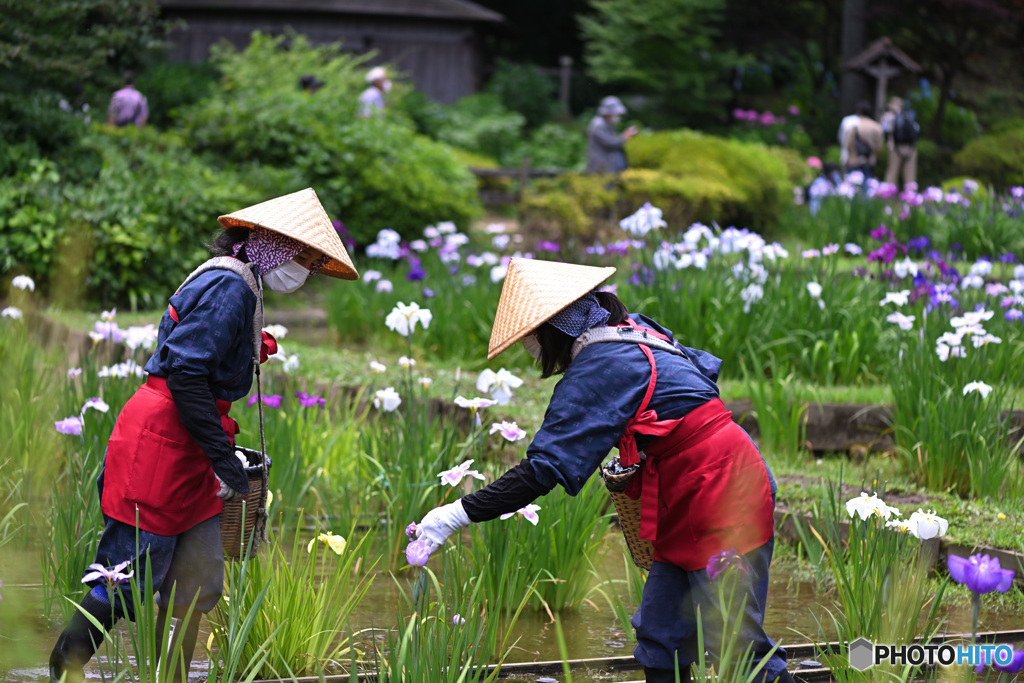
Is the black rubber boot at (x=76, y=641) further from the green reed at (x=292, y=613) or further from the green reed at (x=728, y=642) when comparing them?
the green reed at (x=728, y=642)

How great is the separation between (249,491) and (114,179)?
6.53m

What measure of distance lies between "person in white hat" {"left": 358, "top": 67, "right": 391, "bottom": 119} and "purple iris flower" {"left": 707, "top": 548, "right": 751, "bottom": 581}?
9.53 meters

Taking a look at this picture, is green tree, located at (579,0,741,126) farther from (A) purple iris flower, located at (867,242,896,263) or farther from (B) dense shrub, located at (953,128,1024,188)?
(A) purple iris flower, located at (867,242,896,263)

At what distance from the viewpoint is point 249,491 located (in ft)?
8.86

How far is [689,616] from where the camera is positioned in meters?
2.49

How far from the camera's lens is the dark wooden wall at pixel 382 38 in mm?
21328

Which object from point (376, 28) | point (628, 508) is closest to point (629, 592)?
point (628, 508)

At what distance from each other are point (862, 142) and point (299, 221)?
11.9 m

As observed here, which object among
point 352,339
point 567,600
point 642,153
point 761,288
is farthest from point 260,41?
point 567,600

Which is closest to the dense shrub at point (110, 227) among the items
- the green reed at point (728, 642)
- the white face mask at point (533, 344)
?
the white face mask at point (533, 344)

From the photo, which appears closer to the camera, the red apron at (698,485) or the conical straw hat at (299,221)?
the red apron at (698,485)

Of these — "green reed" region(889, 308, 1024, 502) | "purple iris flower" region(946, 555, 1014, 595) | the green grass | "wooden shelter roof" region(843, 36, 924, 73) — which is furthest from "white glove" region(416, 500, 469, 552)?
"wooden shelter roof" region(843, 36, 924, 73)

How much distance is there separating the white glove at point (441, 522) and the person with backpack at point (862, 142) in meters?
12.0

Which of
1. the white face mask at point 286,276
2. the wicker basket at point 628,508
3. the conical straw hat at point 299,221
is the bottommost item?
the wicker basket at point 628,508
